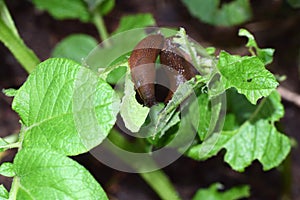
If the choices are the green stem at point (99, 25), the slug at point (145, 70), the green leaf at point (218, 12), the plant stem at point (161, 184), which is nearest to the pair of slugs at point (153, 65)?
the slug at point (145, 70)

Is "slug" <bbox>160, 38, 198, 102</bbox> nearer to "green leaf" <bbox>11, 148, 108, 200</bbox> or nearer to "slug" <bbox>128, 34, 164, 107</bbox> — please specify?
"slug" <bbox>128, 34, 164, 107</bbox>

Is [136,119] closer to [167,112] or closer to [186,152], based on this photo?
[167,112]

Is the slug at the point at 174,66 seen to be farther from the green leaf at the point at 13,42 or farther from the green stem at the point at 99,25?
the green stem at the point at 99,25

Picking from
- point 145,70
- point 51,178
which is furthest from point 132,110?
point 51,178

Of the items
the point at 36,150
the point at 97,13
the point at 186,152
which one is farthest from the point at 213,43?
the point at 36,150

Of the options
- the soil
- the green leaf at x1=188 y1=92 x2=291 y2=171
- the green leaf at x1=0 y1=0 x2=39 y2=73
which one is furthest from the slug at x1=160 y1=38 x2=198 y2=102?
the soil

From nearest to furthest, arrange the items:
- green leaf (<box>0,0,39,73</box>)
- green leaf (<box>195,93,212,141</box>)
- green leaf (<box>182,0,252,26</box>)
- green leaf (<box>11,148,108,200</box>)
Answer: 1. green leaf (<box>11,148,108,200</box>)
2. green leaf (<box>195,93,212,141</box>)
3. green leaf (<box>0,0,39,73</box>)
4. green leaf (<box>182,0,252,26</box>)
